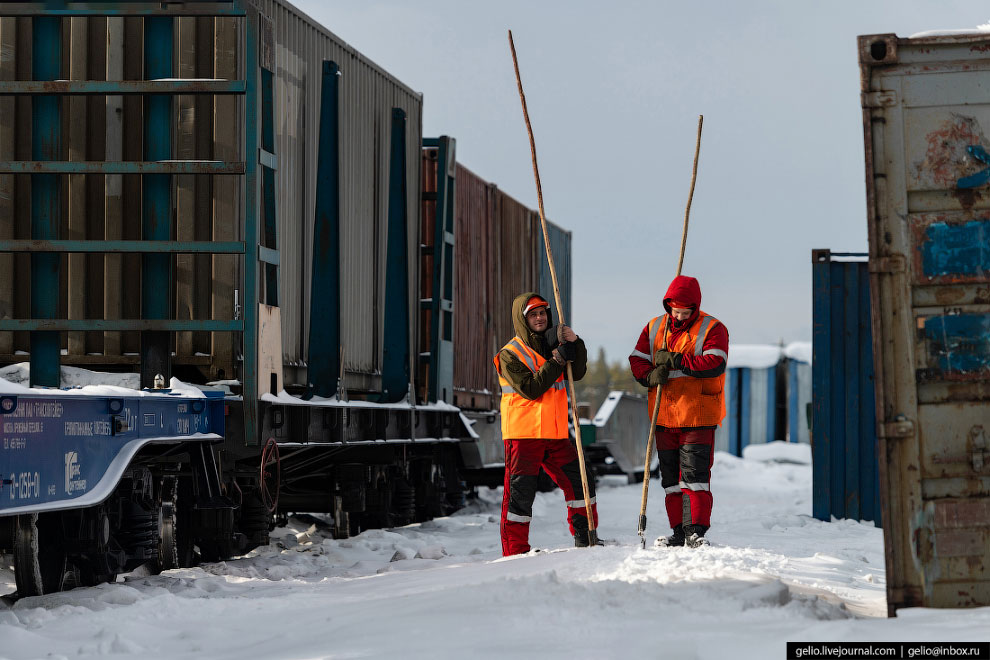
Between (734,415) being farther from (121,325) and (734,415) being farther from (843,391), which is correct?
(121,325)

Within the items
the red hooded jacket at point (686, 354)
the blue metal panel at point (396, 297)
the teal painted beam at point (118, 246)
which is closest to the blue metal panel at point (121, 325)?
the teal painted beam at point (118, 246)

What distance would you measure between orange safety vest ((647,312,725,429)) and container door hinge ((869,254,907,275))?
7.43ft

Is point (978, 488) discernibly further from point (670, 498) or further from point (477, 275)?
point (477, 275)

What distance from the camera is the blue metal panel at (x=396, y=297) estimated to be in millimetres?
12180

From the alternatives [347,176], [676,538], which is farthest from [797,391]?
[676,538]

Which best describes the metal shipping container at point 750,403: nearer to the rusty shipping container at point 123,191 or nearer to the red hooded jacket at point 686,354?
the rusty shipping container at point 123,191

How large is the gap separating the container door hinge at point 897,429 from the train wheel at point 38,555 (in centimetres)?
424

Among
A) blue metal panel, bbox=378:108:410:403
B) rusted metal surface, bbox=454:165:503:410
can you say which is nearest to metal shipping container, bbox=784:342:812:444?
rusted metal surface, bbox=454:165:503:410

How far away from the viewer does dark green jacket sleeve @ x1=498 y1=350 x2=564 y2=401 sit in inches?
303

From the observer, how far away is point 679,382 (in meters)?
7.80

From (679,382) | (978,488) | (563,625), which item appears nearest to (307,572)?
(679,382)

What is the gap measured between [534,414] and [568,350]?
0.44 metres

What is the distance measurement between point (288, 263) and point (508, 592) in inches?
193

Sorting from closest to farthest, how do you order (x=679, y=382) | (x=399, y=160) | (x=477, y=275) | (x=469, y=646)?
(x=469, y=646) < (x=679, y=382) < (x=399, y=160) < (x=477, y=275)
